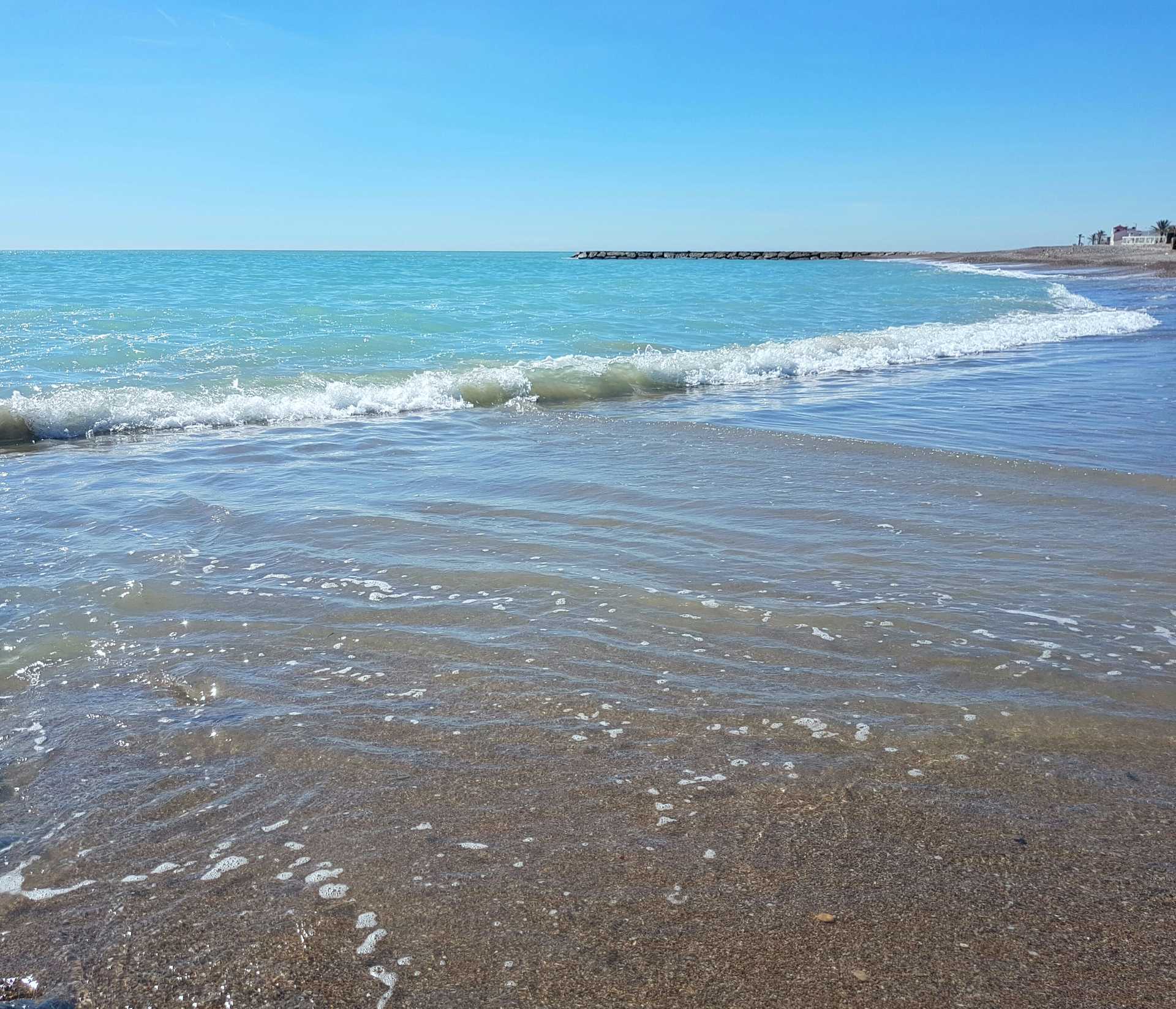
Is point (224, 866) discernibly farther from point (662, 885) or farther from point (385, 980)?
point (662, 885)

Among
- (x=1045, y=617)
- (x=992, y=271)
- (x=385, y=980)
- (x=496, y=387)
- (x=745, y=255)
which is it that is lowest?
(x=385, y=980)

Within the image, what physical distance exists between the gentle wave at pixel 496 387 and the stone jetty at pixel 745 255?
355 feet

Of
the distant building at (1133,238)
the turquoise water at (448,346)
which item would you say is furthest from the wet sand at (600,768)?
the distant building at (1133,238)

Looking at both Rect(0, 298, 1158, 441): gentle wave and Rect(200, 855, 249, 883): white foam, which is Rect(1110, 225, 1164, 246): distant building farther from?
Rect(200, 855, 249, 883): white foam

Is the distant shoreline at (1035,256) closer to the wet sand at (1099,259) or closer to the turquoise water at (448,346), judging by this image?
the wet sand at (1099,259)

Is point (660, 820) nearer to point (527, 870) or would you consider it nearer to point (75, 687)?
point (527, 870)

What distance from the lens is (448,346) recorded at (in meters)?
17.2

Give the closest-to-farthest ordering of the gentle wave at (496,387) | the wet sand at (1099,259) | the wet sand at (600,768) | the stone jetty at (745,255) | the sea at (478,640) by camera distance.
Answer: the wet sand at (600,768)
the sea at (478,640)
the gentle wave at (496,387)
the wet sand at (1099,259)
the stone jetty at (745,255)

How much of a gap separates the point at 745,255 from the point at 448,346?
122382 millimetres

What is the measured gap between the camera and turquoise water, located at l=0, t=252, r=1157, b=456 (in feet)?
37.5

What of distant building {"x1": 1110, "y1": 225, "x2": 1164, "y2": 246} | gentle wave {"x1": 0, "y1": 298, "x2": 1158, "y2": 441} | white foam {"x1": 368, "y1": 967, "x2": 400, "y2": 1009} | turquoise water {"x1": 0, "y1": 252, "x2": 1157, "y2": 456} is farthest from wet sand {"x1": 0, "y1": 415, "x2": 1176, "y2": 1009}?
distant building {"x1": 1110, "y1": 225, "x2": 1164, "y2": 246}

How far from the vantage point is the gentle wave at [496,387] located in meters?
10.3

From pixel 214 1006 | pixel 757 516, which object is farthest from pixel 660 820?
pixel 757 516

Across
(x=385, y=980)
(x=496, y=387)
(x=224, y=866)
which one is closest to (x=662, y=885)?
(x=385, y=980)
